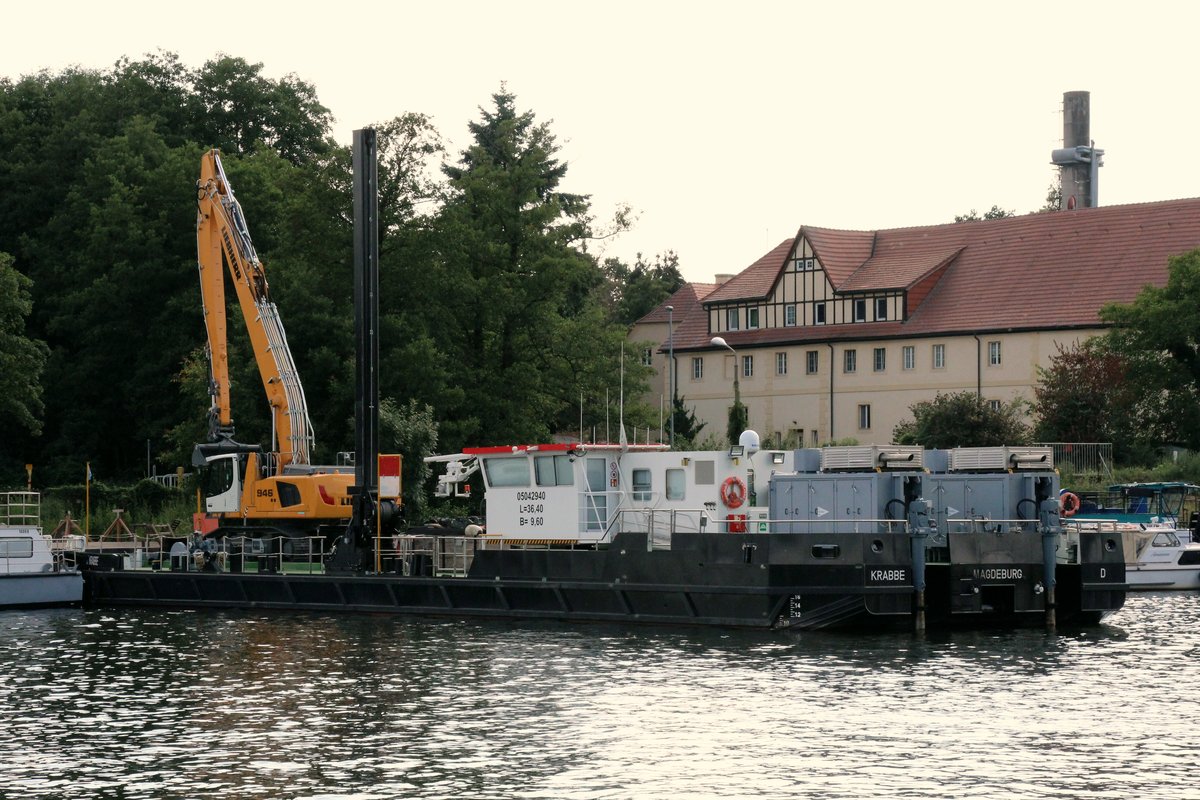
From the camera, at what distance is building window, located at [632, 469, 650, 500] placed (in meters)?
40.4

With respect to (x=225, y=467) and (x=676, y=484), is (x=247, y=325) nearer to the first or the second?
(x=225, y=467)

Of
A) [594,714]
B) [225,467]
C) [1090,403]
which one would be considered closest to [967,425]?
[1090,403]

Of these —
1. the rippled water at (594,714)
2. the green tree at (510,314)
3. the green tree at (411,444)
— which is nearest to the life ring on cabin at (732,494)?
the rippled water at (594,714)

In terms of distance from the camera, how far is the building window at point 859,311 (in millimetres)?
92312

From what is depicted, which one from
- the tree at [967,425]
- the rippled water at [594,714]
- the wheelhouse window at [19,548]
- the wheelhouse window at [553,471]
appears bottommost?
the rippled water at [594,714]

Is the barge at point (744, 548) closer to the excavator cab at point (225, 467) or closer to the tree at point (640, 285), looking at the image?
the excavator cab at point (225, 467)

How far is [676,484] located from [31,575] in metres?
16.2

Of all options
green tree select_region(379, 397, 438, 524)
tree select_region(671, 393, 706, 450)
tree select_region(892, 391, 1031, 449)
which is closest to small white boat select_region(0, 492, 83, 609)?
green tree select_region(379, 397, 438, 524)

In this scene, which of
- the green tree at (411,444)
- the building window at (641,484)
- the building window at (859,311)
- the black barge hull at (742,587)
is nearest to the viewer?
the black barge hull at (742,587)

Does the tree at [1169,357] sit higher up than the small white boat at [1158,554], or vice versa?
the tree at [1169,357]

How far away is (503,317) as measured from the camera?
72.7m

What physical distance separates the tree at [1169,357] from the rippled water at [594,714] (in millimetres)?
37546

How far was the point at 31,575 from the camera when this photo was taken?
1743 inches

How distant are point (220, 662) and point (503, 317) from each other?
40280mm
